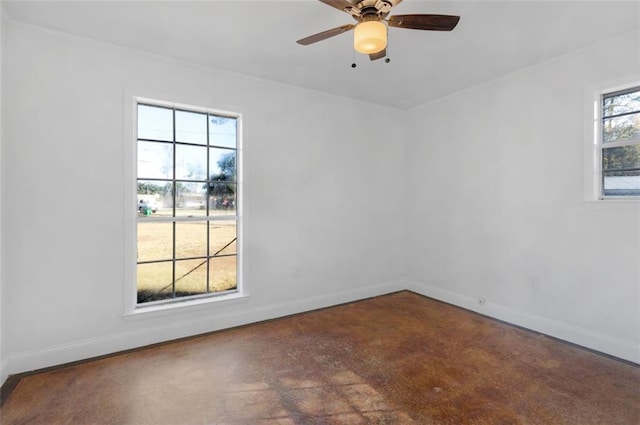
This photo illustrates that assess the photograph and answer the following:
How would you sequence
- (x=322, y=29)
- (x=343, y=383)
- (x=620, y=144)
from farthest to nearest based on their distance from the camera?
(x=620, y=144) → (x=322, y=29) → (x=343, y=383)

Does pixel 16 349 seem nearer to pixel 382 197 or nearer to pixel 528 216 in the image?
pixel 382 197

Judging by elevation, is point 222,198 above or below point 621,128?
below

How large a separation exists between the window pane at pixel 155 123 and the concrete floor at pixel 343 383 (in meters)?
2.02

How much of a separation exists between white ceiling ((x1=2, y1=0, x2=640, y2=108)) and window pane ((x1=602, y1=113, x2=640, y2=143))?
0.73 meters

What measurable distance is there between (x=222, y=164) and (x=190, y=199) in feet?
1.69

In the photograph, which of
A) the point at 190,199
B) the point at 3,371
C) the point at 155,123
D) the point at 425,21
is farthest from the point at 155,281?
the point at 425,21

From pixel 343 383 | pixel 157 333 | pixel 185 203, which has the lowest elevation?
pixel 343 383

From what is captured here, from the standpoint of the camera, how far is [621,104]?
279 centimetres

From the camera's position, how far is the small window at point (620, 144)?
8.95ft

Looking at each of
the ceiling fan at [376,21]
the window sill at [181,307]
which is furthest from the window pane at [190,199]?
the ceiling fan at [376,21]

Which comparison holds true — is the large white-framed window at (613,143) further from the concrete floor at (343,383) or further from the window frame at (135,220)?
the window frame at (135,220)

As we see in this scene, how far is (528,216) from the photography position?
132 inches

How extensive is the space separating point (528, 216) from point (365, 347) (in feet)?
7.23

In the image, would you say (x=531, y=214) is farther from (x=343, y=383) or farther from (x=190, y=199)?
(x=190, y=199)
